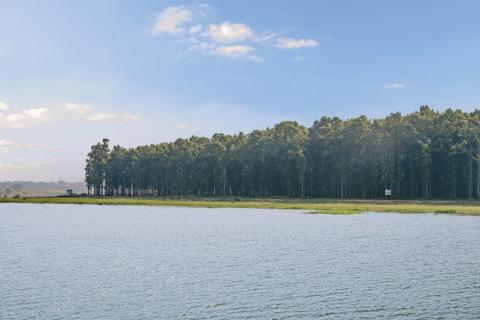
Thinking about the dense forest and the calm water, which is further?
the dense forest

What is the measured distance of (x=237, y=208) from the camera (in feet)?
429

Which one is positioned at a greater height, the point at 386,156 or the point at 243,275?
the point at 386,156

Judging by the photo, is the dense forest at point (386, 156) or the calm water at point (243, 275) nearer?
the calm water at point (243, 275)

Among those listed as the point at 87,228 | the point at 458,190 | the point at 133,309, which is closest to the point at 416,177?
the point at 458,190

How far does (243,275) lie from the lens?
38.5 metres

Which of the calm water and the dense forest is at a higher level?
the dense forest

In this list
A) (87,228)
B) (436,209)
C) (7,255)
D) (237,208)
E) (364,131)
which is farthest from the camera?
(364,131)

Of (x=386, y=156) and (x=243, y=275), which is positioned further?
(x=386, y=156)

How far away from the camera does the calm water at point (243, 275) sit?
1135 inches

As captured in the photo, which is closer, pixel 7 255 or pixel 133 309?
pixel 133 309

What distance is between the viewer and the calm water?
Result: 28828mm

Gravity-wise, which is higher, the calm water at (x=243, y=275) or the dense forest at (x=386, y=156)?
the dense forest at (x=386, y=156)

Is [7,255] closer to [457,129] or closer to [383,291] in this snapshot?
[383,291]

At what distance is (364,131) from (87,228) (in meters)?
105
